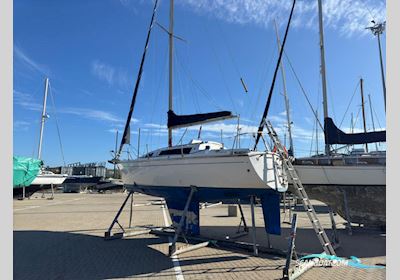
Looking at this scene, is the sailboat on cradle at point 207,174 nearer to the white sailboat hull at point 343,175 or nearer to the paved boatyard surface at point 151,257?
the paved boatyard surface at point 151,257

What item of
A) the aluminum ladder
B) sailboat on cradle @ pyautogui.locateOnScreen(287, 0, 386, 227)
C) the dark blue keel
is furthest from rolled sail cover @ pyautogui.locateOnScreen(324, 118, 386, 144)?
the dark blue keel

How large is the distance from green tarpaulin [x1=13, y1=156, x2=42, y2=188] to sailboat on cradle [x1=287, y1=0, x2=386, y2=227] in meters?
27.0

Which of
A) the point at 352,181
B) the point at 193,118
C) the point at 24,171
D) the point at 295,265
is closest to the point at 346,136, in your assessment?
the point at 352,181

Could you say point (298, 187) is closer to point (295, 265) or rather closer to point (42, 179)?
point (295, 265)

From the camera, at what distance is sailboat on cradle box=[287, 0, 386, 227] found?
12.3m

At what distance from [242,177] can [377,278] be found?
147 inches

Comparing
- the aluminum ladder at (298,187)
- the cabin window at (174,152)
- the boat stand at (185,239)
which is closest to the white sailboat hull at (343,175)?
the aluminum ladder at (298,187)

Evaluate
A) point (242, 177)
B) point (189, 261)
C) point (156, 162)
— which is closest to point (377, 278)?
point (242, 177)

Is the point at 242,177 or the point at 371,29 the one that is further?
the point at 371,29

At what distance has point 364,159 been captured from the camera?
12711mm

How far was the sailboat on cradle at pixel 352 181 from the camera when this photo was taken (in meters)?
12.3

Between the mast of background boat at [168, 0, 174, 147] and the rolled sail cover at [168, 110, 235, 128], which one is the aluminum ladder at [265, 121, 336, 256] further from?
the mast of background boat at [168, 0, 174, 147]

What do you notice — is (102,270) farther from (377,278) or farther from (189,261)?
(377,278)

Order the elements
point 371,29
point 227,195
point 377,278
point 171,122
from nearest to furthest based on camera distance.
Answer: point 377,278
point 227,195
point 171,122
point 371,29
